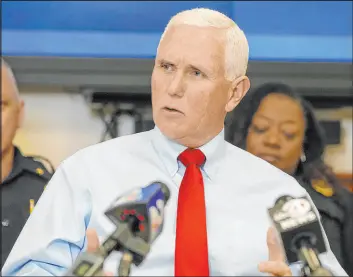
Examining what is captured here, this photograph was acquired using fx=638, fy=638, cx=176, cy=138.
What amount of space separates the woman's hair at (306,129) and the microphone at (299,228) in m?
0.68

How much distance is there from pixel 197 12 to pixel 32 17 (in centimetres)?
101

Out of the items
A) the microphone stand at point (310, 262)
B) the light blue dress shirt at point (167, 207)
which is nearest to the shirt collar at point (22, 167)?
the light blue dress shirt at point (167, 207)

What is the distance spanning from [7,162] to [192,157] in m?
0.29

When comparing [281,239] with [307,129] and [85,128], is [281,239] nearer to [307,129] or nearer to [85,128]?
[307,129]

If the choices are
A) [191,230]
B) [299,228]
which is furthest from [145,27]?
[299,228]

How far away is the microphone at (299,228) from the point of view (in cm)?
72

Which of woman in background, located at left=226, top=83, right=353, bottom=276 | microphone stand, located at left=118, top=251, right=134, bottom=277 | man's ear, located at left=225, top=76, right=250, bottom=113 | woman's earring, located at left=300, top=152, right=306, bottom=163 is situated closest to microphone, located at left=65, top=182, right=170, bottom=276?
microphone stand, located at left=118, top=251, right=134, bottom=277

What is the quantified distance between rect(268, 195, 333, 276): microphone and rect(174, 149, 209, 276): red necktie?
124 mm

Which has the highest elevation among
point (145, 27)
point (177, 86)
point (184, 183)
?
point (145, 27)

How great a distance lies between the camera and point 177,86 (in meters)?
0.84

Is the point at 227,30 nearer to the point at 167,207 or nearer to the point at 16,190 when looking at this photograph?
the point at 167,207

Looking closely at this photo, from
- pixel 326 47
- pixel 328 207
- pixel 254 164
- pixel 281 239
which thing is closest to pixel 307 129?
pixel 328 207

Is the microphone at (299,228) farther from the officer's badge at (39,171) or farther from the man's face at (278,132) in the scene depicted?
the man's face at (278,132)

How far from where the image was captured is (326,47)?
6.12 ft
